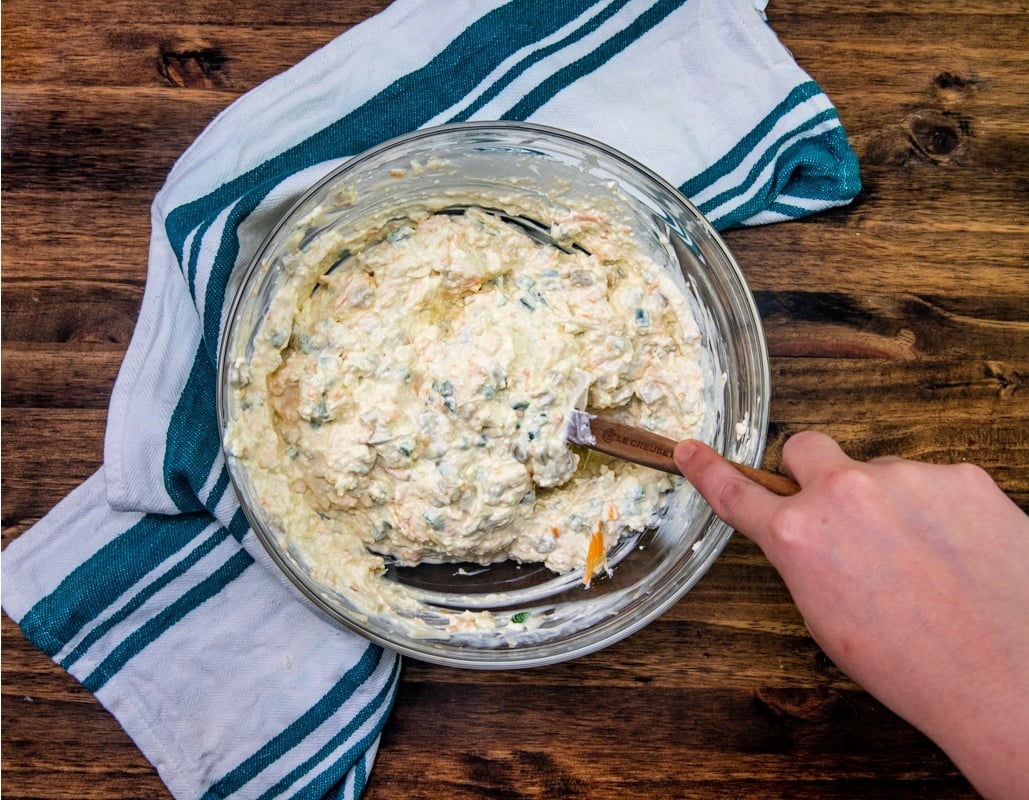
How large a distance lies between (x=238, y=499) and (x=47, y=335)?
22.9 inches

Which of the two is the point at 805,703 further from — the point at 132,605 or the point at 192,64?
the point at 192,64

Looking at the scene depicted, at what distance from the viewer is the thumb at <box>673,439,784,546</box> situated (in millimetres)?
1116

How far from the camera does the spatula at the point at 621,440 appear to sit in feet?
4.60

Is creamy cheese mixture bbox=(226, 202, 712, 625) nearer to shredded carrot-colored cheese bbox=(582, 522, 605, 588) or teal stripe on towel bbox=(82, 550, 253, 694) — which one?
shredded carrot-colored cheese bbox=(582, 522, 605, 588)

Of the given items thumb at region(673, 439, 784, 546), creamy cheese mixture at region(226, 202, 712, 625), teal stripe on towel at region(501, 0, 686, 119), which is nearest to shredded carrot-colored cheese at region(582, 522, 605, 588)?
creamy cheese mixture at region(226, 202, 712, 625)

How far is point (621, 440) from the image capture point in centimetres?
143

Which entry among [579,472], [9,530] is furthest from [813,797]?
[9,530]

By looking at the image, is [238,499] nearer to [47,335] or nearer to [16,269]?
[47,335]

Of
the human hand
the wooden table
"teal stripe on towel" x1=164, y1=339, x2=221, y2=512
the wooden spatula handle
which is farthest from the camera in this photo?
the wooden table

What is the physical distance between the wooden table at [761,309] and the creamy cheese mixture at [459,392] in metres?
0.28

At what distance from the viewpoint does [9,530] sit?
162 cm

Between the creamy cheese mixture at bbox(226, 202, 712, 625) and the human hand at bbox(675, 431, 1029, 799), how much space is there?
46 centimetres

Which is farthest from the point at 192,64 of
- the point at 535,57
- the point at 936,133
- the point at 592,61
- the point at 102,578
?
the point at 936,133

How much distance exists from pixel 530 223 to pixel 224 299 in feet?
2.08
